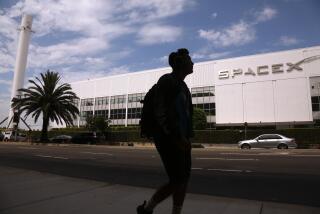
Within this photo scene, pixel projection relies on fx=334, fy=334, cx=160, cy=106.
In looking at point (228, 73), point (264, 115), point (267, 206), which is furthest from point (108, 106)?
point (267, 206)

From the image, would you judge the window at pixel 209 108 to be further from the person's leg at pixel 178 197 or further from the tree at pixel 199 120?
the person's leg at pixel 178 197

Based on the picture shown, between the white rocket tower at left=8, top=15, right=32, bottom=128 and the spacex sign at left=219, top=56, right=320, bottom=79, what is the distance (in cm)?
4657

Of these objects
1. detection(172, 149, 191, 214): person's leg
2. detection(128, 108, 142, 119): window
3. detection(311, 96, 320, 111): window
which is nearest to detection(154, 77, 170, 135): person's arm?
detection(172, 149, 191, 214): person's leg

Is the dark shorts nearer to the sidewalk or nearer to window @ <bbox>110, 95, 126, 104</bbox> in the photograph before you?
the sidewalk

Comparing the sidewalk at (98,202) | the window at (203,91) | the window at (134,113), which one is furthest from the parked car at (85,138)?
the sidewalk at (98,202)

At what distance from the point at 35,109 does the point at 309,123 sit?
3443 cm

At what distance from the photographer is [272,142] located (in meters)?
27.6

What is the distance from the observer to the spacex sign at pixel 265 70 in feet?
150

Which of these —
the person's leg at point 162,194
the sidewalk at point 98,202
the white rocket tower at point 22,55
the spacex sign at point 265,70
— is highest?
the white rocket tower at point 22,55

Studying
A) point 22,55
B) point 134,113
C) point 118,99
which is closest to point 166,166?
point 134,113

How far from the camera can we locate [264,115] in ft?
154

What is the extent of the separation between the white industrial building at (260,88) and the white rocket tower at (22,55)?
3080 centimetres

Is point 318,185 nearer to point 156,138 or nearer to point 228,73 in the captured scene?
point 156,138

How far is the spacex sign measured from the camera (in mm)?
45722
